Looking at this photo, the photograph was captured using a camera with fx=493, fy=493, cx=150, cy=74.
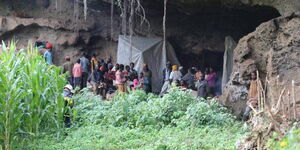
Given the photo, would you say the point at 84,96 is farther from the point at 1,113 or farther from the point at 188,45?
the point at 188,45

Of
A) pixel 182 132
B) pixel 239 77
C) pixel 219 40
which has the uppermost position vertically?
pixel 219 40

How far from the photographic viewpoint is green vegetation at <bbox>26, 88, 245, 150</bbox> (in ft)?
25.2

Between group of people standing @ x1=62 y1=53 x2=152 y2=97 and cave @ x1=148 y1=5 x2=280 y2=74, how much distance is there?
2421mm

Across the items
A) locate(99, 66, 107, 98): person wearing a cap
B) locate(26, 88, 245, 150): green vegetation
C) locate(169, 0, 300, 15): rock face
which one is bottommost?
locate(26, 88, 245, 150): green vegetation

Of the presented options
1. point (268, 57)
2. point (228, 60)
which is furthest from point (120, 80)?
point (268, 57)

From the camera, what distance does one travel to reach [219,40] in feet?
51.6

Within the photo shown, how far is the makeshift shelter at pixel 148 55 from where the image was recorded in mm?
14969

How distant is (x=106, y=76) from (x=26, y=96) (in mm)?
6280

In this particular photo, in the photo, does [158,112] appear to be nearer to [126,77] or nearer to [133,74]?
[126,77]

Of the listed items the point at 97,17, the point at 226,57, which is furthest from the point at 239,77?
the point at 97,17

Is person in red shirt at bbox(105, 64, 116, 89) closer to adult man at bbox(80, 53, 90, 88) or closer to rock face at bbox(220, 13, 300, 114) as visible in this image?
adult man at bbox(80, 53, 90, 88)

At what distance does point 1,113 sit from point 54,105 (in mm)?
1449

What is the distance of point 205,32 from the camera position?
15.8 metres

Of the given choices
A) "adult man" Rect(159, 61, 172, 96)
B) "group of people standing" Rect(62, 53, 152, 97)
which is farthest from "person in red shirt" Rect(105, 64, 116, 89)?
"adult man" Rect(159, 61, 172, 96)
